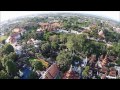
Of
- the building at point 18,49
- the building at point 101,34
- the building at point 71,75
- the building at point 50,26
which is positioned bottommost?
the building at point 71,75

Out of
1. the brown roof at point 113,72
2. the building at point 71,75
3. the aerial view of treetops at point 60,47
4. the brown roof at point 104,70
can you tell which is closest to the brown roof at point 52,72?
the aerial view of treetops at point 60,47

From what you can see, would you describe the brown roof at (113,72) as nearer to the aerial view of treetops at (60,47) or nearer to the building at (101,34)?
the aerial view of treetops at (60,47)

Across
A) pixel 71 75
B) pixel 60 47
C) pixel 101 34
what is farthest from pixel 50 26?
pixel 71 75

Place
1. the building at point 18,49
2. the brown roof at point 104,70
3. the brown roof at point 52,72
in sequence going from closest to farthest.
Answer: the brown roof at point 52,72 → the brown roof at point 104,70 → the building at point 18,49

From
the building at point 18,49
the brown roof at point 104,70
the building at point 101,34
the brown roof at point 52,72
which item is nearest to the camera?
the brown roof at point 52,72

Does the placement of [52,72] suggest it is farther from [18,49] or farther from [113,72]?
[113,72]

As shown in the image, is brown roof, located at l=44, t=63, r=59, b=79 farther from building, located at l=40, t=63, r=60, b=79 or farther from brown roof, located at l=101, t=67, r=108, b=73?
brown roof, located at l=101, t=67, r=108, b=73
